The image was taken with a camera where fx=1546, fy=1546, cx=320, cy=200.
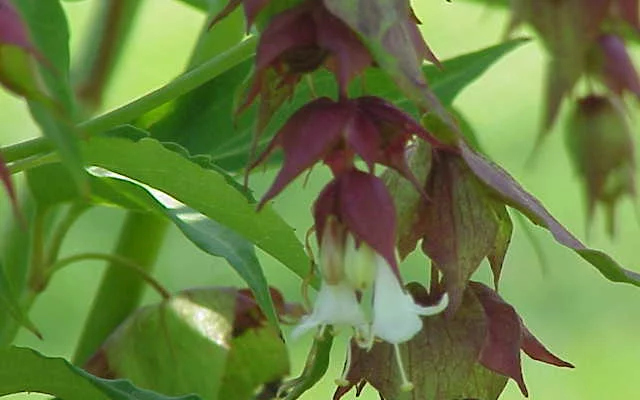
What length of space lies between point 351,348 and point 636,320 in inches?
97.5

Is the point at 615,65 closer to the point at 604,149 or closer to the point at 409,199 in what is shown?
the point at 604,149

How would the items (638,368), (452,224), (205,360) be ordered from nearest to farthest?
(452,224), (205,360), (638,368)

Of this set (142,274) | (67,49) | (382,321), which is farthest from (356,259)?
(142,274)

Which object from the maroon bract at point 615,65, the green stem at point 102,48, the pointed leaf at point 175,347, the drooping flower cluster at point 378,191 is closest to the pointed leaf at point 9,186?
the drooping flower cluster at point 378,191

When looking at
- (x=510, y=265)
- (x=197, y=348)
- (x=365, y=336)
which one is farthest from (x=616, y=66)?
(x=510, y=265)

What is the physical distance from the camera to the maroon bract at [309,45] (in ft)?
1.96

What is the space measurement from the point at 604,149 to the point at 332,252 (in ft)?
2.01

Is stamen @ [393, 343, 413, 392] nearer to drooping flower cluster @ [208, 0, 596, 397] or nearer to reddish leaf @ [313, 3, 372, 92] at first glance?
drooping flower cluster @ [208, 0, 596, 397]

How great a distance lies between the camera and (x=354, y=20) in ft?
1.90

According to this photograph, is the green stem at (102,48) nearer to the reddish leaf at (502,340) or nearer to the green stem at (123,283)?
the green stem at (123,283)

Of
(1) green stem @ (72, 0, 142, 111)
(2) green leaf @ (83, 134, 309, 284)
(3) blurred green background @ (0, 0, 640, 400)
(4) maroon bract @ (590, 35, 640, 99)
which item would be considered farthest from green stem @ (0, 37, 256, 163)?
(3) blurred green background @ (0, 0, 640, 400)

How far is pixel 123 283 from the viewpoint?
1057 millimetres

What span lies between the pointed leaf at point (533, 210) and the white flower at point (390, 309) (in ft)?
0.23

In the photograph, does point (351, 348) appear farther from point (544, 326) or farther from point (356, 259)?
point (544, 326)
